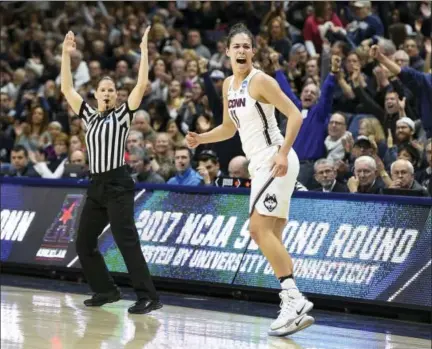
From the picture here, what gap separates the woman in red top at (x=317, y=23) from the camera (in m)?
16.2

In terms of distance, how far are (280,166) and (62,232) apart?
17.2ft

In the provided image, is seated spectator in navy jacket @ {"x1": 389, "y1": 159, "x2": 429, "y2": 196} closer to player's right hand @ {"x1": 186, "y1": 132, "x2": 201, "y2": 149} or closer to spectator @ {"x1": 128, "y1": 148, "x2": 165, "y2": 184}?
player's right hand @ {"x1": 186, "y1": 132, "x2": 201, "y2": 149}

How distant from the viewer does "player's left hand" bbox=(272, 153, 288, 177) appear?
26.8ft

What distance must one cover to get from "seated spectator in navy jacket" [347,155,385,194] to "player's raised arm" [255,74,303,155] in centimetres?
286

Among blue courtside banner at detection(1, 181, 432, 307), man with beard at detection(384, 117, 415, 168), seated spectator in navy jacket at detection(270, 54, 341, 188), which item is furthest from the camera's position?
seated spectator in navy jacket at detection(270, 54, 341, 188)

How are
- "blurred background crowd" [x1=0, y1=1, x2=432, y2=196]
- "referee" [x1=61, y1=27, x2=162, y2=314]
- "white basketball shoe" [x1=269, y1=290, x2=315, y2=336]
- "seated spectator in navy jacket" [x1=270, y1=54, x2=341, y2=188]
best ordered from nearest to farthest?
1. "white basketball shoe" [x1=269, y1=290, x2=315, y2=336]
2. "referee" [x1=61, y1=27, x2=162, y2=314]
3. "blurred background crowd" [x1=0, y1=1, x2=432, y2=196]
4. "seated spectator in navy jacket" [x1=270, y1=54, x2=341, y2=188]

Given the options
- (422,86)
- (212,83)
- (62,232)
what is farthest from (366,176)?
(62,232)

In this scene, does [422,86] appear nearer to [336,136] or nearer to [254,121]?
[336,136]

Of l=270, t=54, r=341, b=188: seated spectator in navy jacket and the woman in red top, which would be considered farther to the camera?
the woman in red top

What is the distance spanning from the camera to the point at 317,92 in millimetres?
13305

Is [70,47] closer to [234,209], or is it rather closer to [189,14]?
[234,209]

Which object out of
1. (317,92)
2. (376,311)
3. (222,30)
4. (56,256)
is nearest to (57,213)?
(56,256)

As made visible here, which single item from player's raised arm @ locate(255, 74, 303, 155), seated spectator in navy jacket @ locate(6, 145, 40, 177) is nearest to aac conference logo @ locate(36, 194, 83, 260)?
seated spectator in navy jacket @ locate(6, 145, 40, 177)

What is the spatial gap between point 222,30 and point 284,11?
1686 millimetres
